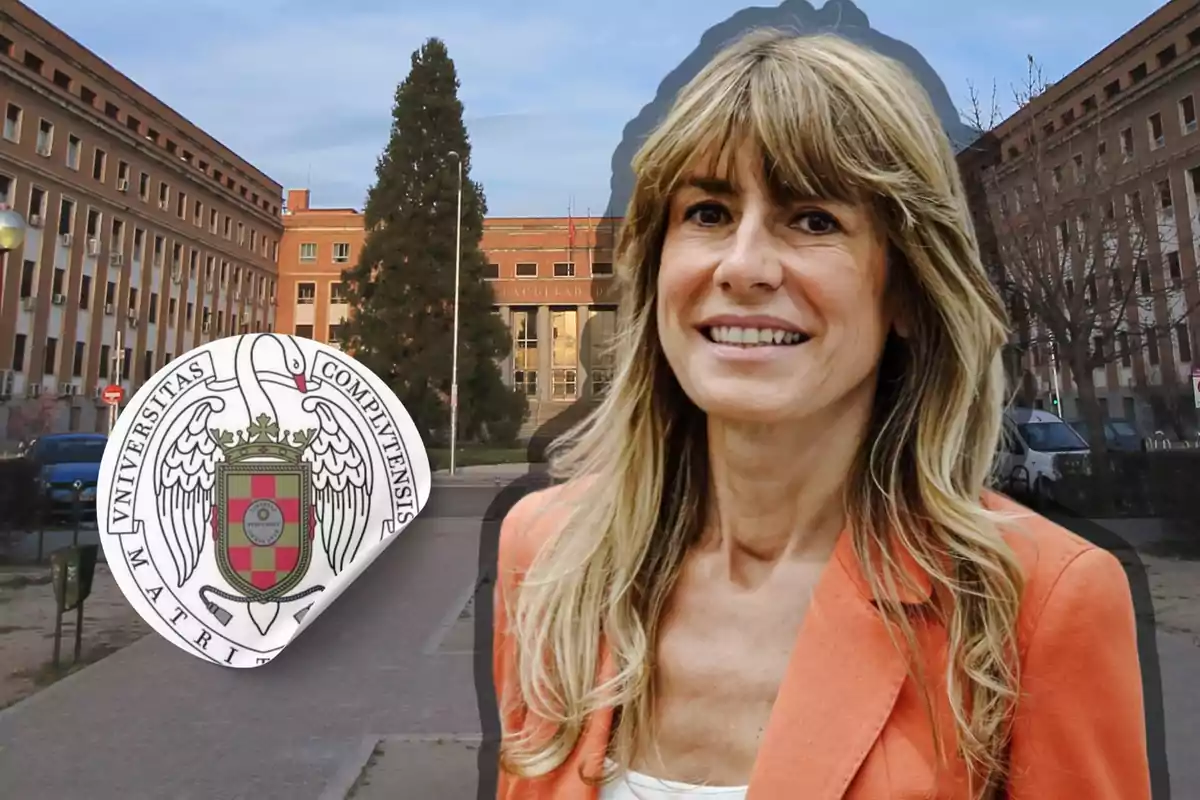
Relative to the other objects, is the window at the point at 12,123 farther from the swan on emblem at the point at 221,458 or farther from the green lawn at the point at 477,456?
the green lawn at the point at 477,456

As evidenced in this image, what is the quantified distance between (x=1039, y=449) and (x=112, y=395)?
1863 millimetres

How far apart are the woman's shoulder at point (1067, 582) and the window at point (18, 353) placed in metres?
1.78

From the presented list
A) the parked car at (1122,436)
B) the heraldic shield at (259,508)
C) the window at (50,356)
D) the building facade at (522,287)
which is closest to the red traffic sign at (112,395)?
the window at (50,356)

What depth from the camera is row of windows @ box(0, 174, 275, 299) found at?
149cm

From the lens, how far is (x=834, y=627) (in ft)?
1.36

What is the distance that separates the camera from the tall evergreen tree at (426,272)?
1452 millimetres

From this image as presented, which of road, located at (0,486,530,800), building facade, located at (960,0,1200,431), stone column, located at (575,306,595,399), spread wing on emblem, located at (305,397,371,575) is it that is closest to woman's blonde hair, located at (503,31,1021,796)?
stone column, located at (575,306,595,399)

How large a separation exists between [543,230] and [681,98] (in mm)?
972

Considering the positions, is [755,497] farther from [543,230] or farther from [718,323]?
[543,230]

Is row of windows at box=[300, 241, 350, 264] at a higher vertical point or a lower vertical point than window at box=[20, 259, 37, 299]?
higher

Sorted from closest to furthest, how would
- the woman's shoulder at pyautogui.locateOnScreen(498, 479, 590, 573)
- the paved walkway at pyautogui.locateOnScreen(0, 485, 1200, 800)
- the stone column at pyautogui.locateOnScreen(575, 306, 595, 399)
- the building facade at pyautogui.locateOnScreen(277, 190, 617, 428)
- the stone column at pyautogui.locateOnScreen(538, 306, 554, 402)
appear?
the woman's shoulder at pyautogui.locateOnScreen(498, 479, 590, 573) → the stone column at pyautogui.locateOnScreen(575, 306, 595, 399) → the building facade at pyautogui.locateOnScreen(277, 190, 617, 428) → the stone column at pyautogui.locateOnScreen(538, 306, 554, 402) → the paved walkway at pyautogui.locateOnScreen(0, 485, 1200, 800)

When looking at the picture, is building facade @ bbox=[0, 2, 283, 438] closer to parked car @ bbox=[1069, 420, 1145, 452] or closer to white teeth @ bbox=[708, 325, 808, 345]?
white teeth @ bbox=[708, 325, 808, 345]

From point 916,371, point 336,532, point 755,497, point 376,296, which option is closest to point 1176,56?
point 916,371

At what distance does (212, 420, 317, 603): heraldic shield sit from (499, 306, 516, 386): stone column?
442 millimetres
